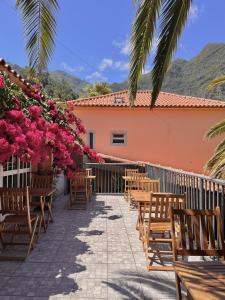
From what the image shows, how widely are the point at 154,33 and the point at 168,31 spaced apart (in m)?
0.27

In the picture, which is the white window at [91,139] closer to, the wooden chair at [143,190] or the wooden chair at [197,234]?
the wooden chair at [143,190]

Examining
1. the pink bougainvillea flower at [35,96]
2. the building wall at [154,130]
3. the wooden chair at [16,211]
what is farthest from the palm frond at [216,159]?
the building wall at [154,130]

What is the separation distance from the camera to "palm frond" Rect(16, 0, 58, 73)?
4958 millimetres

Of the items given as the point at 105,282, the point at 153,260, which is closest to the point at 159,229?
the point at 153,260

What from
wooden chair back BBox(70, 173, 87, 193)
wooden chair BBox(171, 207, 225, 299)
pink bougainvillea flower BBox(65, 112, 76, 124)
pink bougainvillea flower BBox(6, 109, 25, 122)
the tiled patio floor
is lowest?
the tiled patio floor

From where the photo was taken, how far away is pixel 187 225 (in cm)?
357

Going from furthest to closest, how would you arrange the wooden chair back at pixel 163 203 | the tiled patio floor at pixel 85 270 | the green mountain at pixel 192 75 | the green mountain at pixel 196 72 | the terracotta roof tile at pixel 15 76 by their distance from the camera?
the green mountain at pixel 196 72, the green mountain at pixel 192 75, the terracotta roof tile at pixel 15 76, the wooden chair back at pixel 163 203, the tiled patio floor at pixel 85 270

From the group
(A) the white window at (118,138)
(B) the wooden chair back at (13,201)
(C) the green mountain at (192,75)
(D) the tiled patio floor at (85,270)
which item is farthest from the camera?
(C) the green mountain at (192,75)

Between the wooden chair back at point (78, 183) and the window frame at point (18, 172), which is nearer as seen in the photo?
the window frame at point (18, 172)

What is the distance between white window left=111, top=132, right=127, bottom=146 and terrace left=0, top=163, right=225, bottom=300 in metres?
10.6

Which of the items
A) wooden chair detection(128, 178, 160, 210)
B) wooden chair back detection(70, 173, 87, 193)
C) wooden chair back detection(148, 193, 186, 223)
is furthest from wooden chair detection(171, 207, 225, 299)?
wooden chair back detection(70, 173, 87, 193)

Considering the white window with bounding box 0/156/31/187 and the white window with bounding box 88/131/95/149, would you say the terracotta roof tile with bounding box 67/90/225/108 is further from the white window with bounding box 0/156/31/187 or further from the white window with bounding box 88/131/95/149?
the white window with bounding box 0/156/31/187

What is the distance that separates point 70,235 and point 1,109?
337 cm

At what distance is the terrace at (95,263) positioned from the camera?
4.27 metres
